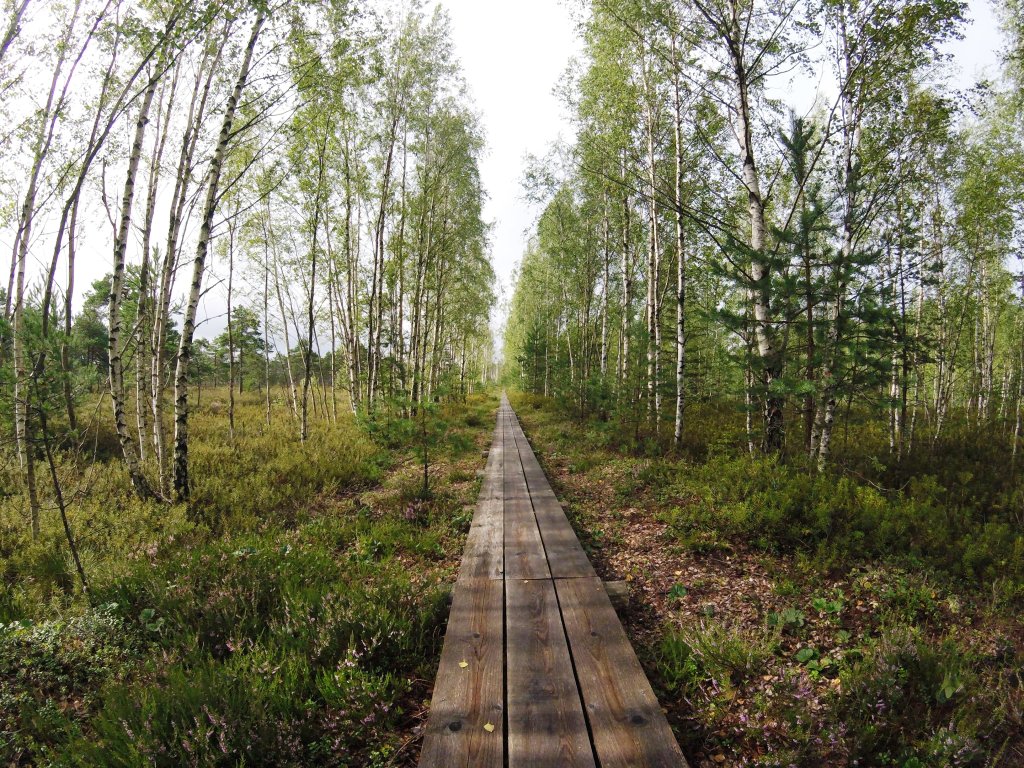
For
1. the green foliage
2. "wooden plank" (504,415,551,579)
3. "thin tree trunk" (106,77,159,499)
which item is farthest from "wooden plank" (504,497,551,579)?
"thin tree trunk" (106,77,159,499)

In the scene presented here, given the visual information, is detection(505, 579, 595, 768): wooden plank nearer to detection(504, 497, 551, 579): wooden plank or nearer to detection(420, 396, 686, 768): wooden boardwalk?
detection(420, 396, 686, 768): wooden boardwalk

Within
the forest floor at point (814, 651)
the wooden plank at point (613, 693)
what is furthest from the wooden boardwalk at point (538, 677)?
the forest floor at point (814, 651)

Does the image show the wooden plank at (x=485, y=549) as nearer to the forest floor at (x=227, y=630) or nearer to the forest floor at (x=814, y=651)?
the forest floor at (x=227, y=630)

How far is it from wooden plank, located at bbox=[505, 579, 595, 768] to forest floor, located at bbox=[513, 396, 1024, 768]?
72 centimetres

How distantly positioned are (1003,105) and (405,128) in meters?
18.2

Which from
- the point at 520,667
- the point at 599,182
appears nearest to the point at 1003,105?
the point at 599,182

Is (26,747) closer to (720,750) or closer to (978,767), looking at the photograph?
(720,750)

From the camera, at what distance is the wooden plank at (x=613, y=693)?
83.6 inches

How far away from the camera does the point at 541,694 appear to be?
2537 millimetres

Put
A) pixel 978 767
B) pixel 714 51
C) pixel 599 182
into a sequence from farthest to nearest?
pixel 599 182
pixel 714 51
pixel 978 767

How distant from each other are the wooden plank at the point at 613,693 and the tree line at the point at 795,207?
3982mm

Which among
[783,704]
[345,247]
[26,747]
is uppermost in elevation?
[345,247]

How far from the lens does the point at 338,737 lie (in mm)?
2324

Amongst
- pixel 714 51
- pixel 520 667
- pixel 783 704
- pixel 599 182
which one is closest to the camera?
pixel 783 704
